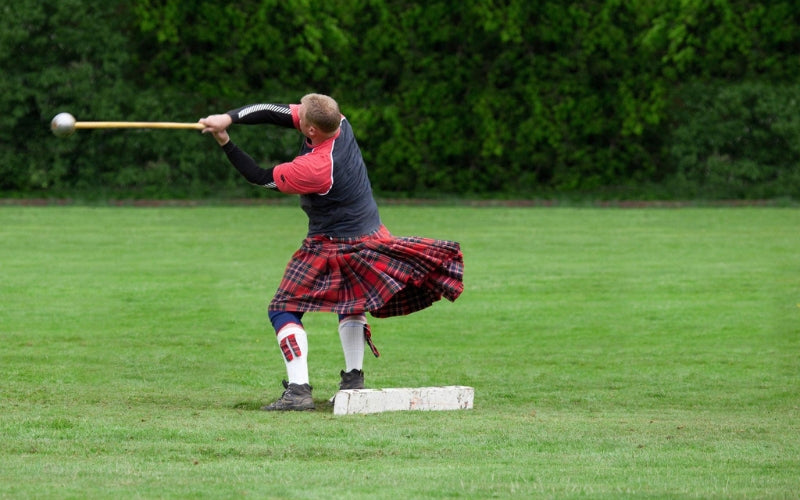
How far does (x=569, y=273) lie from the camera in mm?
14789

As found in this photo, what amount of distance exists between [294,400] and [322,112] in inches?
57.1

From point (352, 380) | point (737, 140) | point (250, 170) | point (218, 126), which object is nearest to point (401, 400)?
point (352, 380)

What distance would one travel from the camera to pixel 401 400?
23.3ft

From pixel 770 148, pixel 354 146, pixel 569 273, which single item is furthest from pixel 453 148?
pixel 354 146

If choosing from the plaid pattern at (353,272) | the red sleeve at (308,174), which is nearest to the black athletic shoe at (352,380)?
the plaid pattern at (353,272)

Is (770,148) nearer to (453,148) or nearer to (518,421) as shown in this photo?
(453,148)

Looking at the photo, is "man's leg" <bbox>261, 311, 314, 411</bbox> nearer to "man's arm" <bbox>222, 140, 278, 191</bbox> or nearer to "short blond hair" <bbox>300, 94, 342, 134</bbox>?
"man's arm" <bbox>222, 140, 278, 191</bbox>

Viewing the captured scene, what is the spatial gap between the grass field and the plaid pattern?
573 millimetres

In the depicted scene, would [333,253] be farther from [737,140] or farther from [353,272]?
[737,140]

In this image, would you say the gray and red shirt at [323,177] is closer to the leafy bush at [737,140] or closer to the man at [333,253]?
the man at [333,253]

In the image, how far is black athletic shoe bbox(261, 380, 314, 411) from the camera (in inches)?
281

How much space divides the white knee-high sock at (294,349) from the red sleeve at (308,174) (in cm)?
72

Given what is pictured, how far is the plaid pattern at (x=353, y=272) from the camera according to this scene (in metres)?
7.25

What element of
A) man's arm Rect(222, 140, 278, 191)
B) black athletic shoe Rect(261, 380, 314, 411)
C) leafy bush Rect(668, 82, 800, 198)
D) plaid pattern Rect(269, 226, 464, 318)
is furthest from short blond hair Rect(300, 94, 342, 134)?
leafy bush Rect(668, 82, 800, 198)
